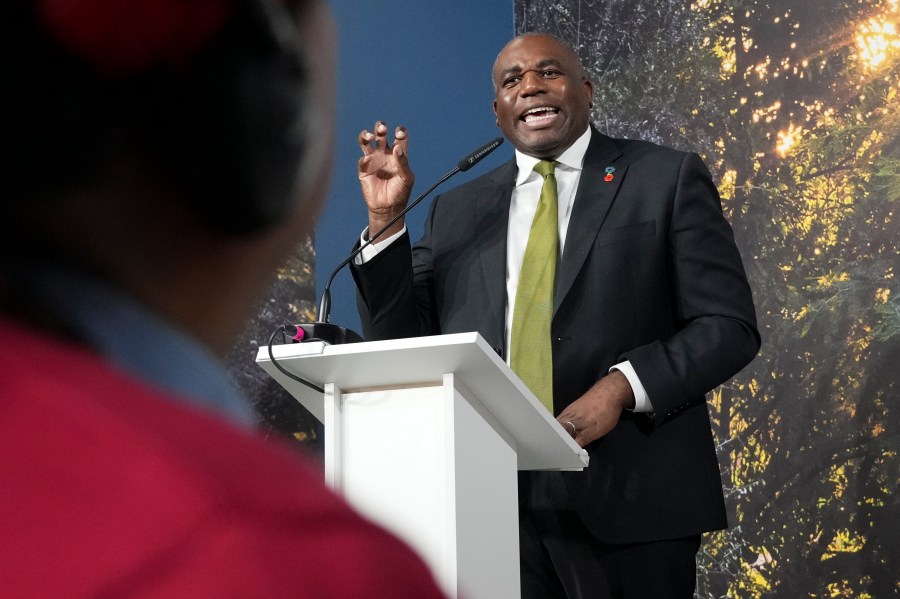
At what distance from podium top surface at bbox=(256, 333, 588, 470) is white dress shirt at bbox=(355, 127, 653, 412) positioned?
0.48 m

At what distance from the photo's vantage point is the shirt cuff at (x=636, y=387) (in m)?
1.97

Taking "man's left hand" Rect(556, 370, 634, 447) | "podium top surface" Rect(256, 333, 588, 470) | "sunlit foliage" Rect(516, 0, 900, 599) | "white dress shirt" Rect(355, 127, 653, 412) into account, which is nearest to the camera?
"podium top surface" Rect(256, 333, 588, 470)

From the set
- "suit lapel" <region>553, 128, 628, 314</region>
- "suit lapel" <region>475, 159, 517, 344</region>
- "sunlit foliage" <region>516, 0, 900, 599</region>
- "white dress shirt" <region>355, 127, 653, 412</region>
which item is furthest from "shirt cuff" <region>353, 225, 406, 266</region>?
"sunlit foliage" <region>516, 0, 900, 599</region>

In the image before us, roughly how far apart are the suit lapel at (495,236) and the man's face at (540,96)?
80 millimetres

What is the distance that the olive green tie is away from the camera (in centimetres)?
207

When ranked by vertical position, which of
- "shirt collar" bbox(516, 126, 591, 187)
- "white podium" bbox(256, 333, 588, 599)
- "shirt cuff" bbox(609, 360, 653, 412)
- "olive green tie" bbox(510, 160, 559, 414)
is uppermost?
"shirt collar" bbox(516, 126, 591, 187)

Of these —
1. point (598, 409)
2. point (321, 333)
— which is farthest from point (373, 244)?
point (598, 409)

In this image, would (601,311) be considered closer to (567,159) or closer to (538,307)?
(538,307)

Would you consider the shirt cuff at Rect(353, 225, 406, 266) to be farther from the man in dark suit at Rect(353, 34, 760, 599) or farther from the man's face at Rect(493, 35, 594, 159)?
the man's face at Rect(493, 35, 594, 159)

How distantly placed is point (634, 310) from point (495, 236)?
338 mm

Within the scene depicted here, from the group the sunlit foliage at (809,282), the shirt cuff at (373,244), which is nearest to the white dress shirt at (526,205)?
the shirt cuff at (373,244)

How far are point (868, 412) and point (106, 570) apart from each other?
3215 millimetres

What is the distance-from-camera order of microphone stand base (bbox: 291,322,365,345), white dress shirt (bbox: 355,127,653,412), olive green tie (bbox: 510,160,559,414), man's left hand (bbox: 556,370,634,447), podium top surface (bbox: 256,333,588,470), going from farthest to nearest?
white dress shirt (bbox: 355,127,653,412) → olive green tie (bbox: 510,160,559,414) → man's left hand (bbox: 556,370,634,447) → microphone stand base (bbox: 291,322,365,345) → podium top surface (bbox: 256,333,588,470)

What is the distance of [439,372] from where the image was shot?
1.52 meters
